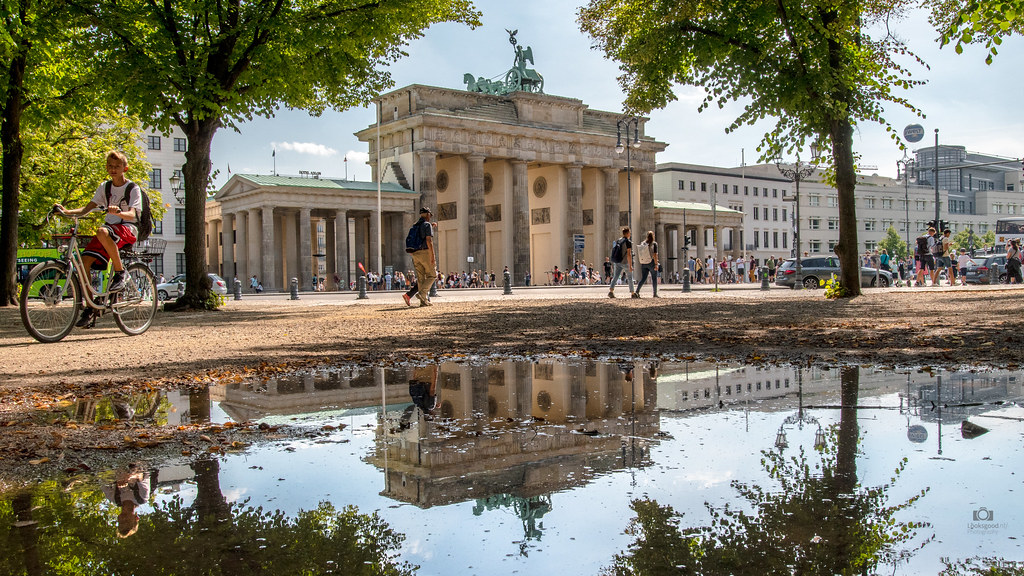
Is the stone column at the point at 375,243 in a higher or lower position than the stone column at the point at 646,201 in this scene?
lower

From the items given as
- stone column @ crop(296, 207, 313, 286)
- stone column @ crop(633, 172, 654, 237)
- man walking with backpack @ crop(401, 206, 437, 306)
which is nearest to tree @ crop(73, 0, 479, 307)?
man walking with backpack @ crop(401, 206, 437, 306)

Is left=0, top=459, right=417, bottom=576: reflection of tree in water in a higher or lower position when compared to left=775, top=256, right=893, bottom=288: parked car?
lower

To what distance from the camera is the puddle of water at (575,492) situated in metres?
2.30

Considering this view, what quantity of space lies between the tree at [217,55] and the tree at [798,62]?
19.8ft

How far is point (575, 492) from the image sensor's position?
287cm

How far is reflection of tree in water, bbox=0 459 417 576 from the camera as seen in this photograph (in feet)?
7.34

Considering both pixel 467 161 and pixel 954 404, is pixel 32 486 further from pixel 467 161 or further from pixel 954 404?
pixel 467 161

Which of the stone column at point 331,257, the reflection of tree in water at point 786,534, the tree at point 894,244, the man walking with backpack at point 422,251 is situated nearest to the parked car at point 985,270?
the man walking with backpack at point 422,251

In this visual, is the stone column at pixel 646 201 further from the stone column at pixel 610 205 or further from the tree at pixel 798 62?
the tree at pixel 798 62

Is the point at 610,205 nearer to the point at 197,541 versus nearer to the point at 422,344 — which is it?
the point at 422,344

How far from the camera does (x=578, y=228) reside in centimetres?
7144

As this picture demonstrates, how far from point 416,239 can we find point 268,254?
45441 millimetres

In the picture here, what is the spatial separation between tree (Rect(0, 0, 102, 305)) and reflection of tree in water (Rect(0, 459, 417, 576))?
1633 centimetres

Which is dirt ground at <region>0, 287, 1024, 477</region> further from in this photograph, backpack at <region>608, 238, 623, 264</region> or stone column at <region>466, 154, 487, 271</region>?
stone column at <region>466, 154, 487, 271</region>
